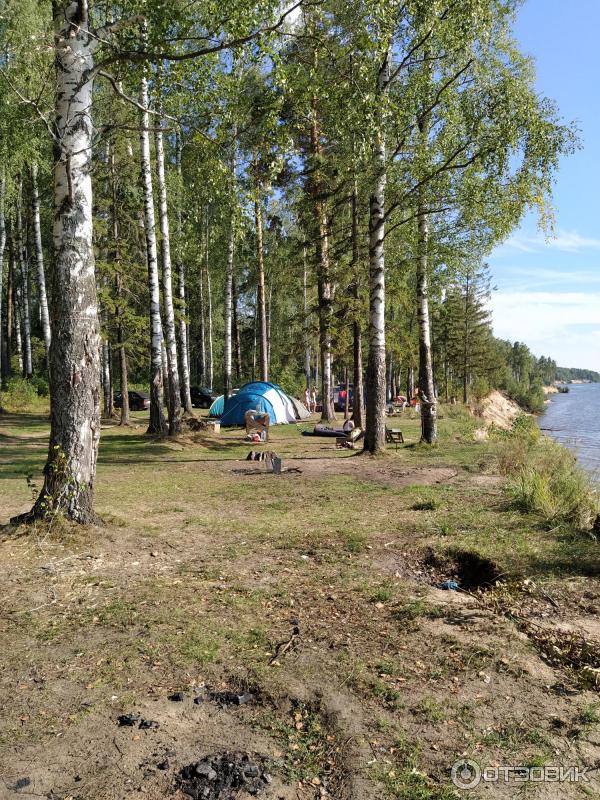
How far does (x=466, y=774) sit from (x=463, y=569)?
3371 millimetres

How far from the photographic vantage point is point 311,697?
11.3ft

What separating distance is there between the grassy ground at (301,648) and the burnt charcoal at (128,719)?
2.3 inches

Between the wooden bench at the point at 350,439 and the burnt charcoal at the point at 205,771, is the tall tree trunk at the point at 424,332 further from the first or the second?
the burnt charcoal at the point at 205,771

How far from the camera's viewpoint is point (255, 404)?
2061 centimetres

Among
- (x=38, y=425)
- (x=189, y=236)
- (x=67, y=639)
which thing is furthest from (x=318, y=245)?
(x=67, y=639)

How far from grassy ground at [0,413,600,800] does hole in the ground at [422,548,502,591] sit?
0.03 m

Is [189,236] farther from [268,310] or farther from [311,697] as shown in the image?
[311,697]

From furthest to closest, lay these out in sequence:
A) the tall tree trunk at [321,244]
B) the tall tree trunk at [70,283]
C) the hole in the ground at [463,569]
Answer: the tall tree trunk at [321,244] → the tall tree trunk at [70,283] → the hole in the ground at [463,569]

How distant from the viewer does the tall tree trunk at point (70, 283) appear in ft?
19.6

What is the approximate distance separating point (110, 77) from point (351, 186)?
40.2 feet

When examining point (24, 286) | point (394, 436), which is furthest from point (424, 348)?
point (24, 286)

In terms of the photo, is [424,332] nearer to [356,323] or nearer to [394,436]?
[356,323]

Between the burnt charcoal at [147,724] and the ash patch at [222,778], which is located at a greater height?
the burnt charcoal at [147,724]

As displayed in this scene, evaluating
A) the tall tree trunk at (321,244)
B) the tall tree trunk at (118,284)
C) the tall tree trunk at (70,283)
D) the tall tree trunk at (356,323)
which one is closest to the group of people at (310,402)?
the tall tree trunk at (321,244)
